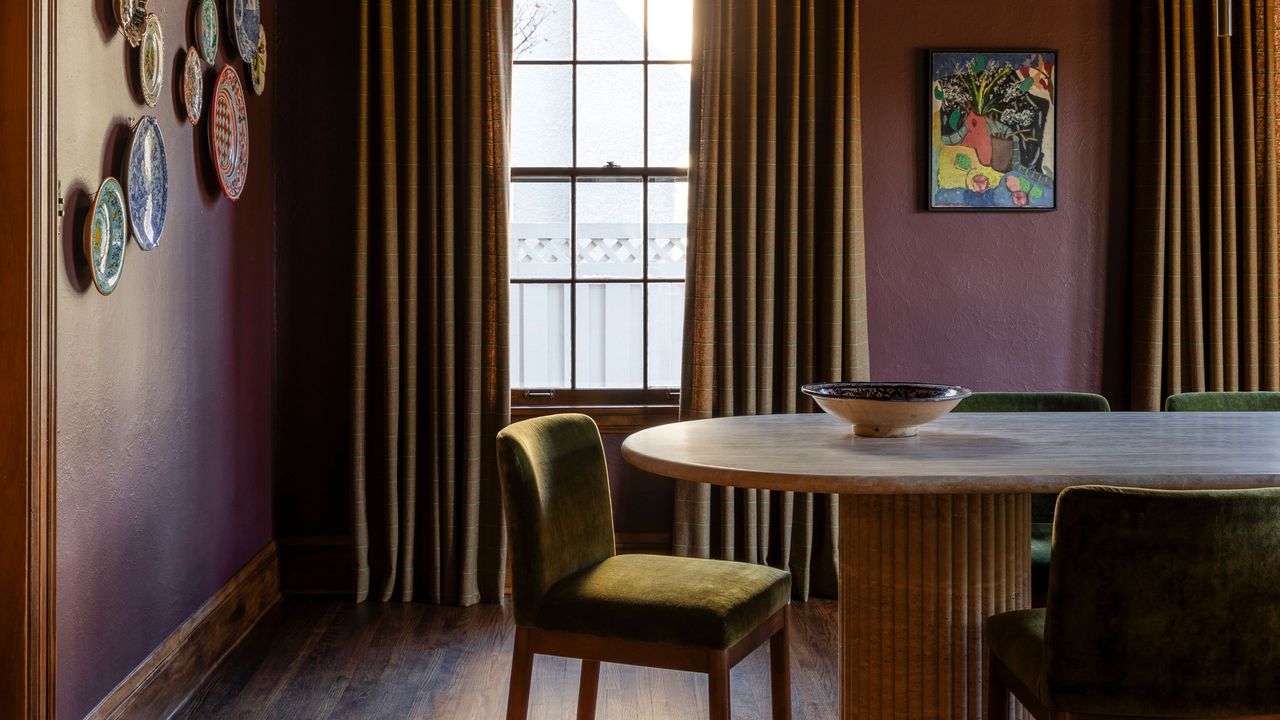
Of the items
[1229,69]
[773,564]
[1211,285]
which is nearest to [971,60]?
[1229,69]

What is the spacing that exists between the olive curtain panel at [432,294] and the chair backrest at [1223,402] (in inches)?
87.2

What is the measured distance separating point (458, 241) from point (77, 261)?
1.66 m

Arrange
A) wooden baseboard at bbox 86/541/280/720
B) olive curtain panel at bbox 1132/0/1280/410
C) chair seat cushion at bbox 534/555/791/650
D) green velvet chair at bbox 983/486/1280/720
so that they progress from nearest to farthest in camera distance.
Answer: green velvet chair at bbox 983/486/1280/720
chair seat cushion at bbox 534/555/791/650
wooden baseboard at bbox 86/541/280/720
olive curtain panel at bbox 1132/0/1280/410

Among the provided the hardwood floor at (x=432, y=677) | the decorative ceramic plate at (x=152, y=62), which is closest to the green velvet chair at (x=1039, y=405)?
the hardwood floor at (x=432, y=677)

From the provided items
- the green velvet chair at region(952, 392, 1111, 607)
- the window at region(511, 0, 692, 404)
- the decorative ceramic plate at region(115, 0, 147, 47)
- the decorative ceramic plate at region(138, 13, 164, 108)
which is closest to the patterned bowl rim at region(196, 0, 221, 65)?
the decorative ceramic plate at region(138, 13, 164, 108)

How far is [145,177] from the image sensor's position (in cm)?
250

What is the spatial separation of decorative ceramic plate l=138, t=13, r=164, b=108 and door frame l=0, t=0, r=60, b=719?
46 centimetres

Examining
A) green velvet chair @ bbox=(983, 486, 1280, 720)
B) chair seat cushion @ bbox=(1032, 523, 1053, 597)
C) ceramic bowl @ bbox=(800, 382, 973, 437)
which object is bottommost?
chair seat cushion @ bbox=(1032, 523, 1053, 597)

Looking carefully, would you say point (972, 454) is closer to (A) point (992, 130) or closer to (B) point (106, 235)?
(B) point (106, 235)

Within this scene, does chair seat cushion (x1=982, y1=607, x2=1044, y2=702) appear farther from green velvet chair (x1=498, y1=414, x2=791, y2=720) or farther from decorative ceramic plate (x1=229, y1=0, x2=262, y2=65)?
decorative ceramic plate (x1=229, y1=0, x2=262, y2=65)

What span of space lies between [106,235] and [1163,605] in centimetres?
223

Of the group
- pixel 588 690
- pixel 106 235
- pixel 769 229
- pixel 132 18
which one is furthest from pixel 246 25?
pixel 588 690

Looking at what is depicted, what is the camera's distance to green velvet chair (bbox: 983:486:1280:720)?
1.49m

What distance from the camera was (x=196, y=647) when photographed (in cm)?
289
